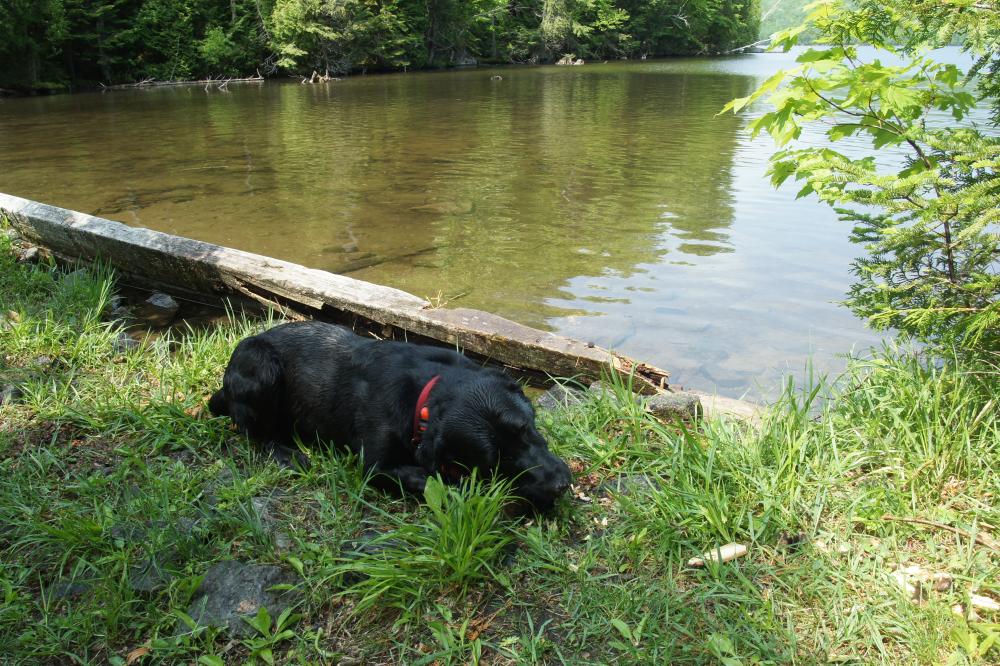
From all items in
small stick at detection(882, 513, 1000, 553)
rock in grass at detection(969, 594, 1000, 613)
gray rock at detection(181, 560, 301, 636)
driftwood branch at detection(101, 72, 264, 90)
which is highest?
driftwood branch at detection(101, 72, 264, 90)

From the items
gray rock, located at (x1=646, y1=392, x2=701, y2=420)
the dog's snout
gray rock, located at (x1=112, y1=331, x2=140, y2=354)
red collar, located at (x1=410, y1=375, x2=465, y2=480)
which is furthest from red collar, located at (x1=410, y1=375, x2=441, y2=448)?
gray rock, located at (x1=112, y1=331, x2=140, y2=354)

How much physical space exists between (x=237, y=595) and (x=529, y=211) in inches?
330

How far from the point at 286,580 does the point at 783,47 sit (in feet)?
11.8

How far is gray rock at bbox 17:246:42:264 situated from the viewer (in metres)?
6.89

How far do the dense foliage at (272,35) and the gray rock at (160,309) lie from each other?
3211 cm

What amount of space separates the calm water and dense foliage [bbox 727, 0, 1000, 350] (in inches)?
83.2

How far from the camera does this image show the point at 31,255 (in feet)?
22.8

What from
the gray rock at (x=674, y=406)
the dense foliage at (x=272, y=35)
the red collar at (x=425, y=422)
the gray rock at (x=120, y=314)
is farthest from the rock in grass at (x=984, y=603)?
the dense foliage at (x=272, y=35)

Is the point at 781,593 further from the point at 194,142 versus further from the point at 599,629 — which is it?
the point at 194,142

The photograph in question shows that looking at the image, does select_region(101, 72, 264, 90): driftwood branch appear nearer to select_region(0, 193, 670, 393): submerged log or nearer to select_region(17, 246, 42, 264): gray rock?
select_region(17, 246, 42, 264): gray rock

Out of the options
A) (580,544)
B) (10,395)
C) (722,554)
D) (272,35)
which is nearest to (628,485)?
(580,544)

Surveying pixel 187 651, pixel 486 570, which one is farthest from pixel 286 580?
pixel 486 570

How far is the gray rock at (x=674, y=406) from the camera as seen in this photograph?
12.1 ft

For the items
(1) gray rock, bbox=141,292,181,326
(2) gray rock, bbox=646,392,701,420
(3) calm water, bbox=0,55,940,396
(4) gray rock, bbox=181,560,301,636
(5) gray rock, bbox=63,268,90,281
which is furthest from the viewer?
(3) calm water, bbox=0,55,940,396
